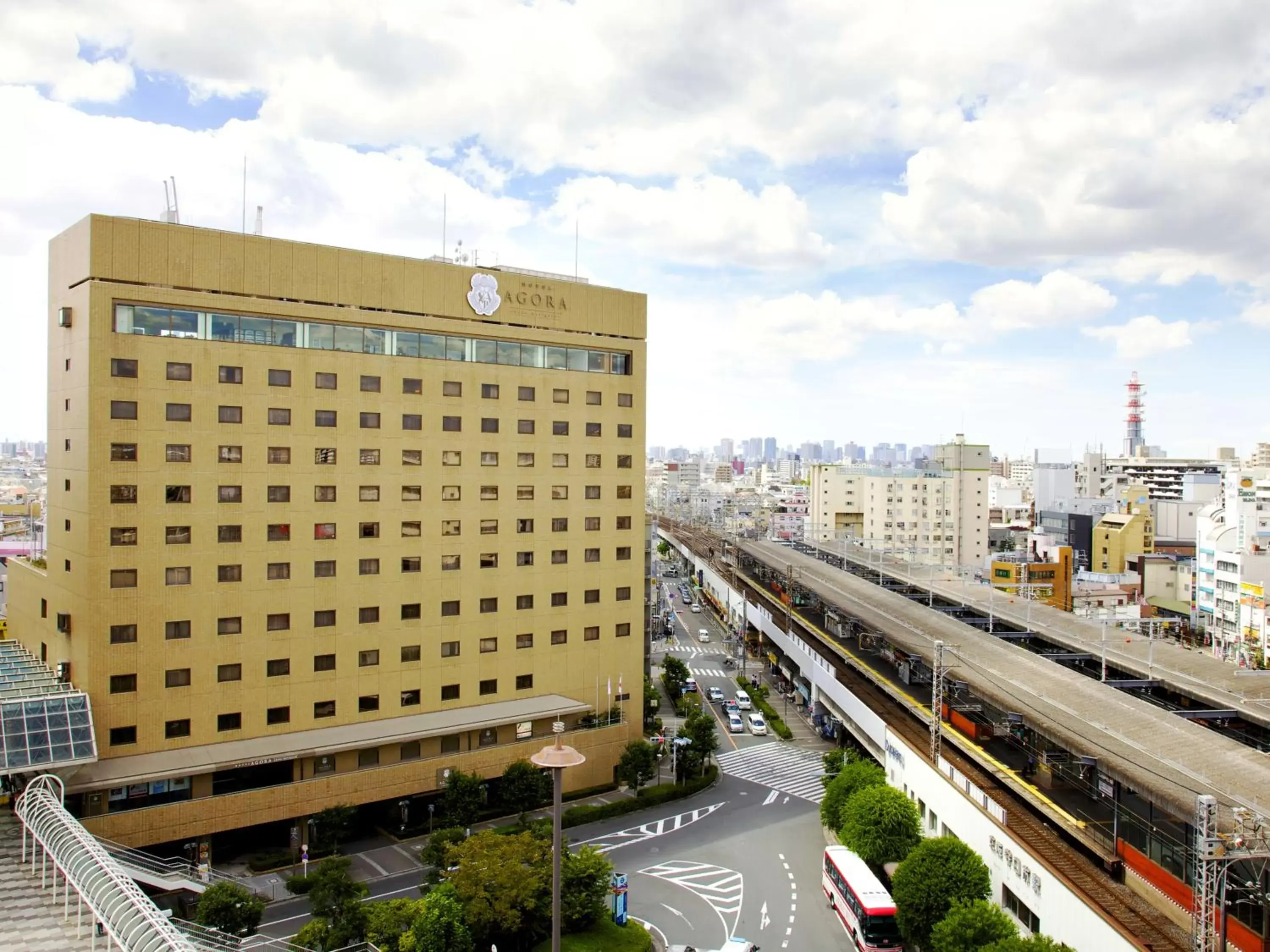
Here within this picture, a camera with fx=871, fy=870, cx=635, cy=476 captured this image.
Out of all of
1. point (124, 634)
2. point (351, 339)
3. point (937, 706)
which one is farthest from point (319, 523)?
point (937, 706)

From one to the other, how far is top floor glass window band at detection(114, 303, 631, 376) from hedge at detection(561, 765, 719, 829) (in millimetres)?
19466

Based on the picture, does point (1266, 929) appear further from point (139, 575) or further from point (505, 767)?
point (139, 575)

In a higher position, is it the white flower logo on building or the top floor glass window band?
the white flower logo on building

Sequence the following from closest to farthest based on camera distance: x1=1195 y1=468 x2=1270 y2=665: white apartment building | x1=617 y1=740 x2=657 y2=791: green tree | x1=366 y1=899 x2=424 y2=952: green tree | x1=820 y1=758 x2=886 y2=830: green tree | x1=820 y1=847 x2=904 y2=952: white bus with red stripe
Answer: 1. x1=366 y1=899 x2=424 y2=952: green tree
2. x1=820 y1=847 x2=904 y2=952: white bus with red stripe
3. x1=820 y1=758 x2=886 y2=830: green tree
4. x1=617 y1=740 x2=657 y2=791: green tree
5. x1=1195 y1=468 x2=1270 y2=665: white apartment building

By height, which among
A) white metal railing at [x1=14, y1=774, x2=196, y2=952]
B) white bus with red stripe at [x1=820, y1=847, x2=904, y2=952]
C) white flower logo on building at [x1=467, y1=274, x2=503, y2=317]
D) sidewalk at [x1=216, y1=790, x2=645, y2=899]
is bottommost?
sidewalk at [x1=216, y1=790, x2=645, y2=899]

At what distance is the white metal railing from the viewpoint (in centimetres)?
1745

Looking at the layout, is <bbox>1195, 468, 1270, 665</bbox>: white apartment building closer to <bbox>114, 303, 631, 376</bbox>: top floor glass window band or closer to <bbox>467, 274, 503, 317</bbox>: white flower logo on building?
<bbox>114, 303, 631, 376</bbox>: top floor glass window band

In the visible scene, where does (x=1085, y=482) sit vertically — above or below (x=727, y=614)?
above

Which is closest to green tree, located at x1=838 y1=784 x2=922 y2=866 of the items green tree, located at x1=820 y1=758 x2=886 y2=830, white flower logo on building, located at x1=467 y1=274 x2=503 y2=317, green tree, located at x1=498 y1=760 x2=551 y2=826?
green tree, located at x1=820 y1=758 x2=886 y2=830

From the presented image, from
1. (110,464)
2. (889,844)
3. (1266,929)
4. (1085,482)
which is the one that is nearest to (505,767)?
(889,844)

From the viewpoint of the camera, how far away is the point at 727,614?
89.8 meters

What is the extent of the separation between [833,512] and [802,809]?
3210 inches

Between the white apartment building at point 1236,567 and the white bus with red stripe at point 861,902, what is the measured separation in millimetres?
46108

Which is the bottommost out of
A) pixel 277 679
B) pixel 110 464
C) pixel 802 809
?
pixel 802 809
